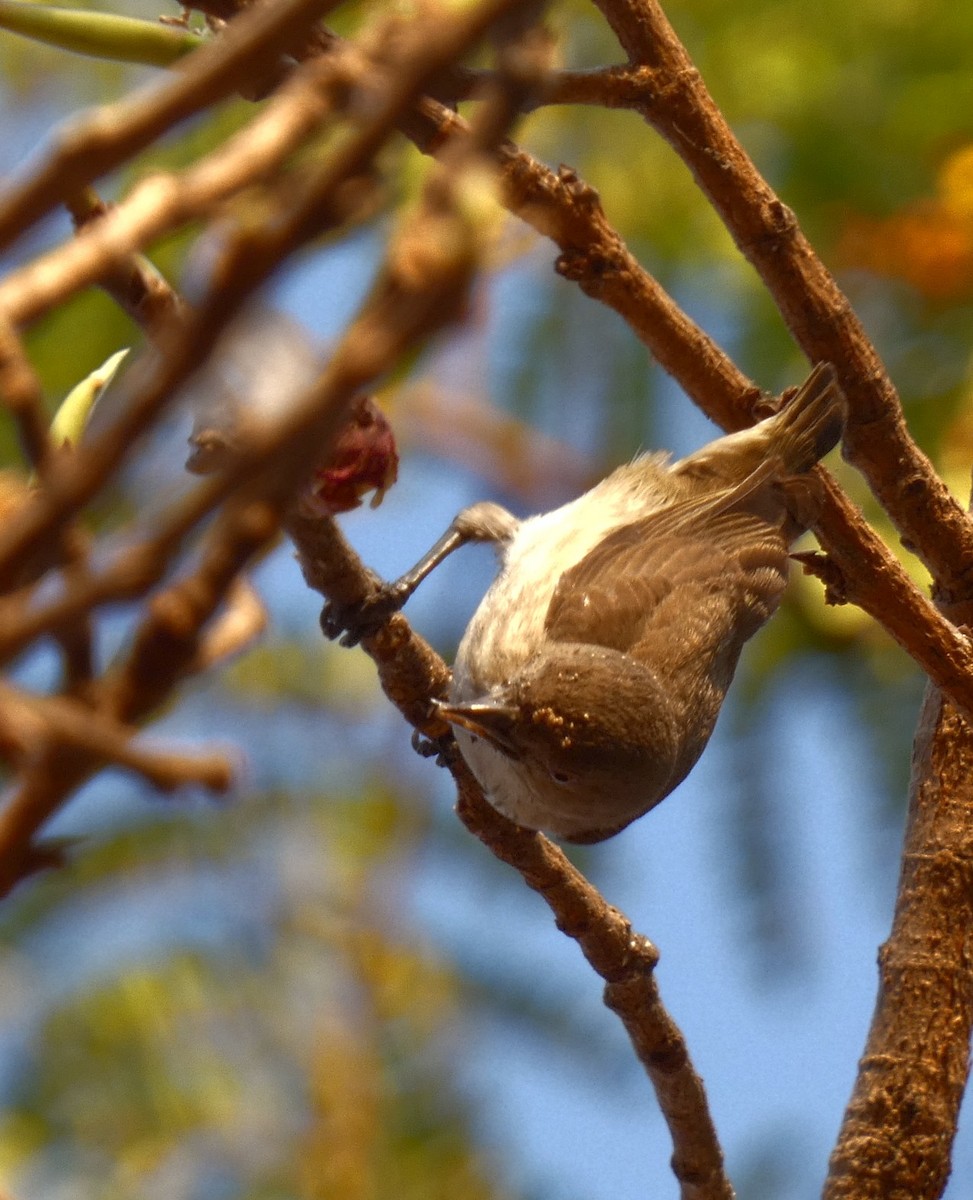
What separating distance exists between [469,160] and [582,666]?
8.04ft

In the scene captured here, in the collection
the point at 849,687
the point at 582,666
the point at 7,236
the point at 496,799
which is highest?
the point at 849,687

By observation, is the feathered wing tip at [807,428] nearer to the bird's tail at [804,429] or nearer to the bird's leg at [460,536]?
the bird's tail at [804,429]

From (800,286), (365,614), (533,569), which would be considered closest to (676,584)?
(533,569)

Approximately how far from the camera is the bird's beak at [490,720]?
9.25 feet

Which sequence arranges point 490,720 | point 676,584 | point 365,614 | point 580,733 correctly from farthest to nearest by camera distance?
1. point 676,584
2. point 580,733
3. point 490,720
4. point 365,614

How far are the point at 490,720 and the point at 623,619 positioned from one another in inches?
24.8

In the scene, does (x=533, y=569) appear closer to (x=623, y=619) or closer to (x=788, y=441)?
(x=623, y=619)

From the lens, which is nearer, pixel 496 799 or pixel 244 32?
pixel 244 32

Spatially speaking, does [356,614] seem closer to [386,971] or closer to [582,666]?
[582,666]

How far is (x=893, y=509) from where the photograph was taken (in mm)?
2727

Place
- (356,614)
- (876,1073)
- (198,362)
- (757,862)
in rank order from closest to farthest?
1. (198,362)
2. (356,614)
3. (876,1073)
4. (757,862)

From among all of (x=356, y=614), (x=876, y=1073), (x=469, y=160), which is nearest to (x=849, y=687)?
(x=876, y=1073)

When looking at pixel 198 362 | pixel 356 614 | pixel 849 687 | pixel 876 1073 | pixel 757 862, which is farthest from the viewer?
pixel 849 687

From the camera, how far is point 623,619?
3.44 meters
